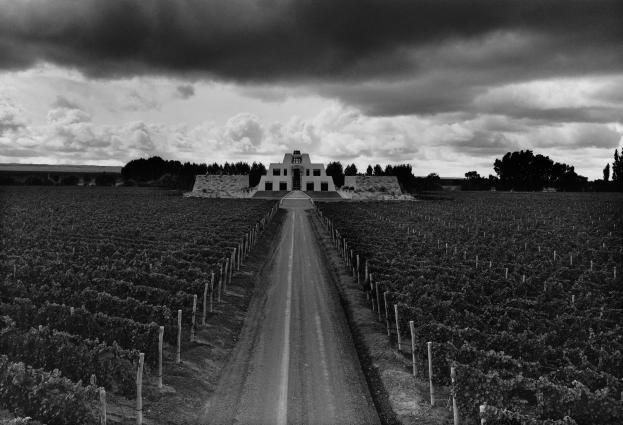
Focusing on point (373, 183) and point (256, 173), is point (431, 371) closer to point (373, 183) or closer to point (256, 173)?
point (373, 183)

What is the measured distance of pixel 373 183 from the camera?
6220 inches

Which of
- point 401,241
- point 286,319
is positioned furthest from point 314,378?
point 401,241

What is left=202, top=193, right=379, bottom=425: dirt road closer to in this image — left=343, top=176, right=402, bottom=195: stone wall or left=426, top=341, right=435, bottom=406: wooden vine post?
left=426, top=341, right=435, bottom=406: wooden vine post

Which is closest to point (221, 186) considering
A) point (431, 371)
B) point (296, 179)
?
point (296, 179)

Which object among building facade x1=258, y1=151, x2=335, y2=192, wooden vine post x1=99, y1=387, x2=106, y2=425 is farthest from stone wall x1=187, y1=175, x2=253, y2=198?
wooden vine post x1=99, y1=387, x2=106, y2=425

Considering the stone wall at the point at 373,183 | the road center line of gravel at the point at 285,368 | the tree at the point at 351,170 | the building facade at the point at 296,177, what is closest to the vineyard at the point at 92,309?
the road center line of gravel at the point at 285,368

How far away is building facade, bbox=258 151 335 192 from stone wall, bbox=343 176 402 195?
805cm

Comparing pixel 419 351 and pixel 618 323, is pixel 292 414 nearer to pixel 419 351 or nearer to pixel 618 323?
pixel 419 351

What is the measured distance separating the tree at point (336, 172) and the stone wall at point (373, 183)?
10.3 meters

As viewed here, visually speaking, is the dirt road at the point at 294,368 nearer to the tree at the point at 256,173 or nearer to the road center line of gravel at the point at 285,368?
the road center line of gravel at the point at 285,368

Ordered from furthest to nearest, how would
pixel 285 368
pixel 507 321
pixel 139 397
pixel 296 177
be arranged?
pixel 296 177
pixel 507 321
pixel 285 368
pixel 139 397

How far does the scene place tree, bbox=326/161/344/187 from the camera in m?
173

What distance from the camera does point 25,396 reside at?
13.0 m

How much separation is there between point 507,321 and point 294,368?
27.4ft
